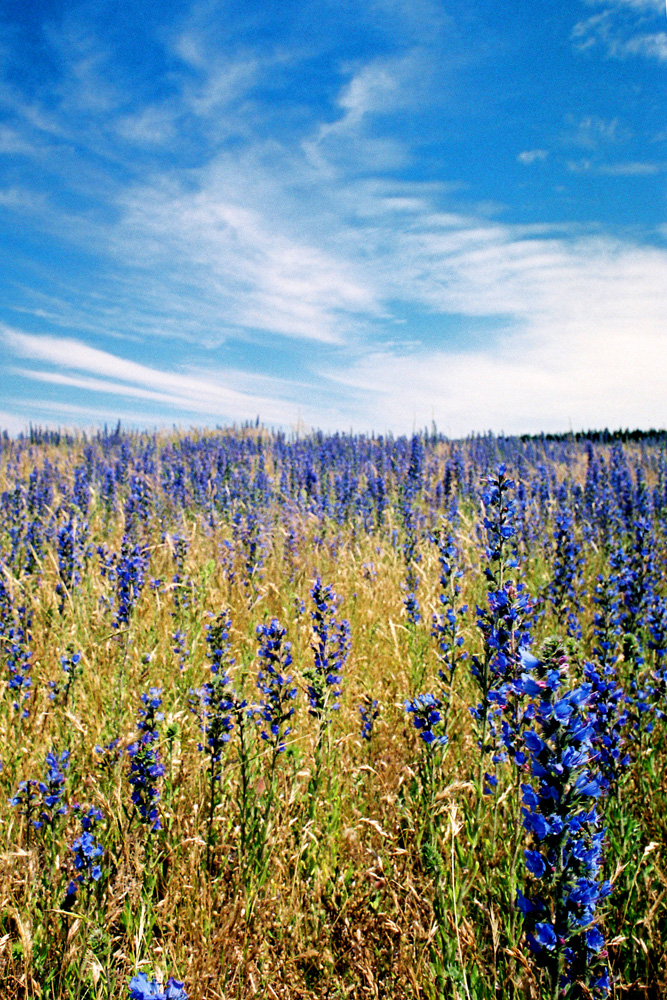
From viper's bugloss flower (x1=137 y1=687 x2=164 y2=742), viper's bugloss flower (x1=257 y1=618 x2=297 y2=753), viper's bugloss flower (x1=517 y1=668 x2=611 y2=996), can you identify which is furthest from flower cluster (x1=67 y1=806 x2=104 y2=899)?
viper's bugloss flower (x1=517 y1=668 x2=611 y2=996)

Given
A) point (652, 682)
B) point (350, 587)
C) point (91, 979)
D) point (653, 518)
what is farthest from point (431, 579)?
point (653, 518)

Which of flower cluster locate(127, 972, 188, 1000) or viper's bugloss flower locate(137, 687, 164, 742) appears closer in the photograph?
flower cluster locate(127, 972, 188, 1000)

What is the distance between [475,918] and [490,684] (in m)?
0.85

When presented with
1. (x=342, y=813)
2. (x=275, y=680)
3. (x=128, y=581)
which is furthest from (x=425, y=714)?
(x=128, y=581)

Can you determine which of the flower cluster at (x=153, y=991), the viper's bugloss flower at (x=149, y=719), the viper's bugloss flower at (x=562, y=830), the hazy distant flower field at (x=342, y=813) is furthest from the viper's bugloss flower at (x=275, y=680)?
the viper's bugloss flower at (x=562, y=830)

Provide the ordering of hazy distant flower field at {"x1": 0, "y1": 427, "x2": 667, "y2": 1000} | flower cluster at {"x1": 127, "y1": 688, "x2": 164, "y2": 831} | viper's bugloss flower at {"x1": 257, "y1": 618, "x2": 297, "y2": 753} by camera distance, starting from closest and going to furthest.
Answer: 1. hazy distant flower field at {"x1": 0, "y1": 427, "x2": 667, "y2": 1000}
2. flower cluster at {"x1": 127, "y1": 688, "x2": 164, "y2": 831}
3. viper's bugloss flower at {"x1": 257, "y1": 618, "x2": 297, "y2": 753}

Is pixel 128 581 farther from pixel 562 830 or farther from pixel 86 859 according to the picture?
A: pixel 562 830

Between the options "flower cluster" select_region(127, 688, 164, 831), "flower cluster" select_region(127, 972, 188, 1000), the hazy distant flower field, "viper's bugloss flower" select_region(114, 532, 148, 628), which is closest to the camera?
"flower cluster" select_region(127, 972, 188, 1000)

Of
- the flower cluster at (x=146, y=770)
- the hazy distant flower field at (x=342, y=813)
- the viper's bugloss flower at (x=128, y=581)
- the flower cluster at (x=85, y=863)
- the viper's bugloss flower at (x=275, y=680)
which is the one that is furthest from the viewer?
the viper's bugloss flower at (x=128, y=581)

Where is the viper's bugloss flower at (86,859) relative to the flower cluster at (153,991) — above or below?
below

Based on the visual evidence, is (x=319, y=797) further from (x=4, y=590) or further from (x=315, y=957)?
(x=4, y=590)

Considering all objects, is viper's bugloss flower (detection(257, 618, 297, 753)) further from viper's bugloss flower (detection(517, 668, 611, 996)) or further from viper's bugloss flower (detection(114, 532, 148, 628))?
viper's bugloss flower (detection(114, 532, 148, 628))

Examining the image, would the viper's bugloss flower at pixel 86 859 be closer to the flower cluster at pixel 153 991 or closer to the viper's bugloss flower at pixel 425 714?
the flower cluster at pixel 153 991

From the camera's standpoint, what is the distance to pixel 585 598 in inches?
239
